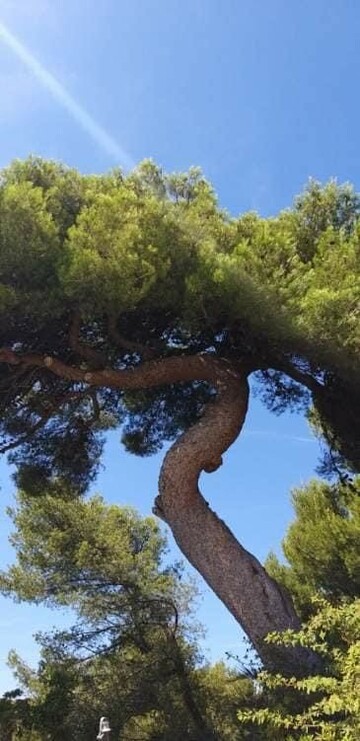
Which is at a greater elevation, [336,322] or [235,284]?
[235,284]

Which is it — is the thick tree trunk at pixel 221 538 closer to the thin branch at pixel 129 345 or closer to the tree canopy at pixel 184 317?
the tree canopy at pixel 184 317

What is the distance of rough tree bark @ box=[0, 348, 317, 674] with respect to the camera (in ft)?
19.2

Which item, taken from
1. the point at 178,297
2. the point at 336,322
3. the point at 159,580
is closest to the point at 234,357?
the point at 178,297

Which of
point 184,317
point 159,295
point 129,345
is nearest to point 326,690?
point 184,317

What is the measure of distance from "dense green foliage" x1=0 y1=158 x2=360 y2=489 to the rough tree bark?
272 mm

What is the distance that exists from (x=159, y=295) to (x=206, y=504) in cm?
195

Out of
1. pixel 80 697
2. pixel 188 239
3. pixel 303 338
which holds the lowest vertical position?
pixel 80 697

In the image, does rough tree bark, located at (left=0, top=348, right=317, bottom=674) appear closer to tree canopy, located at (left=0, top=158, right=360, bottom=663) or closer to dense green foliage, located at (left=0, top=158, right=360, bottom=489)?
tree canopy, located at (left=0, top=158, right=360, bottom=663)

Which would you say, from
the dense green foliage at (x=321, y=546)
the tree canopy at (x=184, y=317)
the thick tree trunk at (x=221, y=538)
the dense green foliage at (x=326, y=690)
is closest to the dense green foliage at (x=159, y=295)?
the tree canopy at (x=184, y=317)

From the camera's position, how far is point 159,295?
638 centimetres

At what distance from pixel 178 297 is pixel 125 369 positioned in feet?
3.18

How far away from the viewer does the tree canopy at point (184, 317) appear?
5844 millimetres

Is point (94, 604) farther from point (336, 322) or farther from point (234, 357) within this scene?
point (336, 322)

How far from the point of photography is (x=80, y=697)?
7918 mm
